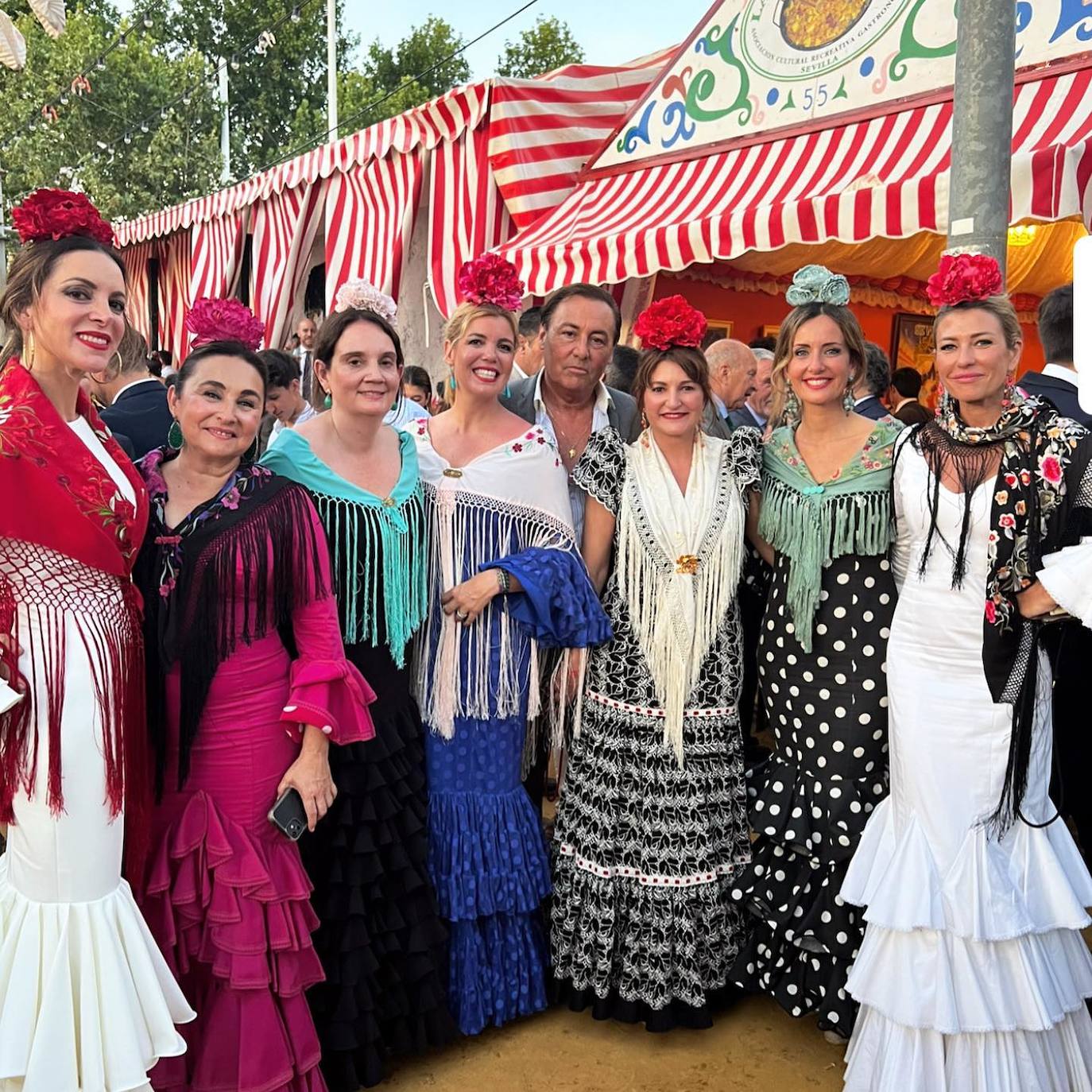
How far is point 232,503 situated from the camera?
94.7 inches

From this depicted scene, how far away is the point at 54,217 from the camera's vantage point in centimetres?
220

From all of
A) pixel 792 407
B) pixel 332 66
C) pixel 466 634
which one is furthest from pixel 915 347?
pixel 332 66

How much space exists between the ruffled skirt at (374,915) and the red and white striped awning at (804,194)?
4063mm

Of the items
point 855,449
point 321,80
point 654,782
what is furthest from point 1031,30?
point 321,80

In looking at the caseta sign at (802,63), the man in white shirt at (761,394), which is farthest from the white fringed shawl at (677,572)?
the caseta sign at (802,63)

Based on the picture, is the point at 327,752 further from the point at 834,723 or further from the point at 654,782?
the point at 834,723

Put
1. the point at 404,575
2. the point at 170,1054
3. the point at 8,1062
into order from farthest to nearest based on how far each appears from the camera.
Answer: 1. the point at 404,575
2. the point at 170,1054
3. the point at 8,1062

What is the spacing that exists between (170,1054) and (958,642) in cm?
210

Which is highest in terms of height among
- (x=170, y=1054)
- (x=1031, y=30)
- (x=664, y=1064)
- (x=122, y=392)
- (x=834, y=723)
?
(x=1031, y=30)

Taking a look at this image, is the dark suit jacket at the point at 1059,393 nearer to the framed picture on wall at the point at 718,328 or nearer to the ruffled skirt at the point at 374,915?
the ruffled skirt at the point at 374,915

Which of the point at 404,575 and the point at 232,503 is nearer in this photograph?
the point at 232,503

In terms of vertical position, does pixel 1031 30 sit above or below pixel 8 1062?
above

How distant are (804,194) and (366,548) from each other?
14.6 ft

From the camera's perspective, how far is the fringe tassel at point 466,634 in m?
2.93
